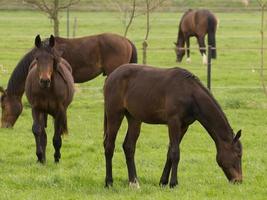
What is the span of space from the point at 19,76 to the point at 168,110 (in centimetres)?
536

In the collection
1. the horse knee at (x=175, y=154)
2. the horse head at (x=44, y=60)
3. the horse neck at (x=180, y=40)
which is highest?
the horse head at (x=44, y=60)

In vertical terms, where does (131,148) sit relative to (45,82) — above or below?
below

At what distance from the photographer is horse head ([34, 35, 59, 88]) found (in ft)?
33.4

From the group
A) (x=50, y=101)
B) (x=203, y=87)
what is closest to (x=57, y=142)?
(x=50, y=101)

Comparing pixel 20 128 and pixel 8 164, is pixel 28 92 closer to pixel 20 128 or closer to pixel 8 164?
pixel 8 164

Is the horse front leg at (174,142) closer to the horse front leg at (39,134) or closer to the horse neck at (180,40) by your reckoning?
the horse front leg at (39,134)

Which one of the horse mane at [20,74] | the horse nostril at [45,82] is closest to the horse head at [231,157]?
the horse nostril at [45,82]

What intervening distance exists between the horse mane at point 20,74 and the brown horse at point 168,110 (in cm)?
375

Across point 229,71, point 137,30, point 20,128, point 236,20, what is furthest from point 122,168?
point 236,20

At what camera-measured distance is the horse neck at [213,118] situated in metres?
8.92

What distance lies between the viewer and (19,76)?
44.4 feet

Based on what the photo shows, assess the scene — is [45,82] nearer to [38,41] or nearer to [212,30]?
[38,41]

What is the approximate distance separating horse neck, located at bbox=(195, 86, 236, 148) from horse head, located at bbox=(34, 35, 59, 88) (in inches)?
96.9

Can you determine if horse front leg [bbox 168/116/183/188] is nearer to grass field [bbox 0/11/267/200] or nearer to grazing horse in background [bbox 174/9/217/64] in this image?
grass field [bbox 0/11/267/200]
